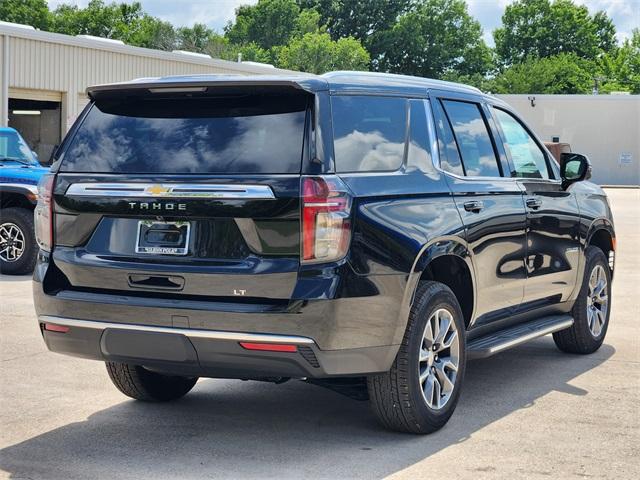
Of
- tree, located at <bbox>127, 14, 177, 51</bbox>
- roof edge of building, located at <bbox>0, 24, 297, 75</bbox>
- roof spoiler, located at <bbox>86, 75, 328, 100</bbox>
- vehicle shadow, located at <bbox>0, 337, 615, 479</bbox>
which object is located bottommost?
vehicle shadow, located at <bbox>0, 337, 615, 479</bbox>

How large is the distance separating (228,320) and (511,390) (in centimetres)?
259

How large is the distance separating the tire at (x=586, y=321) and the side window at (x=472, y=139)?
1.60m

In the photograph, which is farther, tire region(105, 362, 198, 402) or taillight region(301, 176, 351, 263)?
tire region(105, 362, 198, 402)

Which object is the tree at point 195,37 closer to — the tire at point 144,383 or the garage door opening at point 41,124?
the garage door opening at point 41,124

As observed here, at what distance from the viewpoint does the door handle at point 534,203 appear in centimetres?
710

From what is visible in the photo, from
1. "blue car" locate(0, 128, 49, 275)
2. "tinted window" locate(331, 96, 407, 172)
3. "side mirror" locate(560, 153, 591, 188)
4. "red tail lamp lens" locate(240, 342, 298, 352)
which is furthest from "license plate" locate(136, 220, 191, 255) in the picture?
"blue car" locate(0, 128, 49, 275)

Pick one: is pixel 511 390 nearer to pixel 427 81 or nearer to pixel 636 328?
pixel 427 81

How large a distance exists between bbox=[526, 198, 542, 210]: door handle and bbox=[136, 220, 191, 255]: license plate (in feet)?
8.86

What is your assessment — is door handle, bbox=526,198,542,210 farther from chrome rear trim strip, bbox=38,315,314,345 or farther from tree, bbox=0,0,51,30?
tree, bbox=0,0,51,30

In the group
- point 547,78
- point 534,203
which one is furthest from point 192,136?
point 547,78

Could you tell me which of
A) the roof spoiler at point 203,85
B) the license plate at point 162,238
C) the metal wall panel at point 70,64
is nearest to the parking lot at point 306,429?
the license plate at point 162,238

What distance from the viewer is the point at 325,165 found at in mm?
5176

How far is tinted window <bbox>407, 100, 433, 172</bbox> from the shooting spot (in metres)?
5.90

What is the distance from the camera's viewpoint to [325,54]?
→ 9481cm
